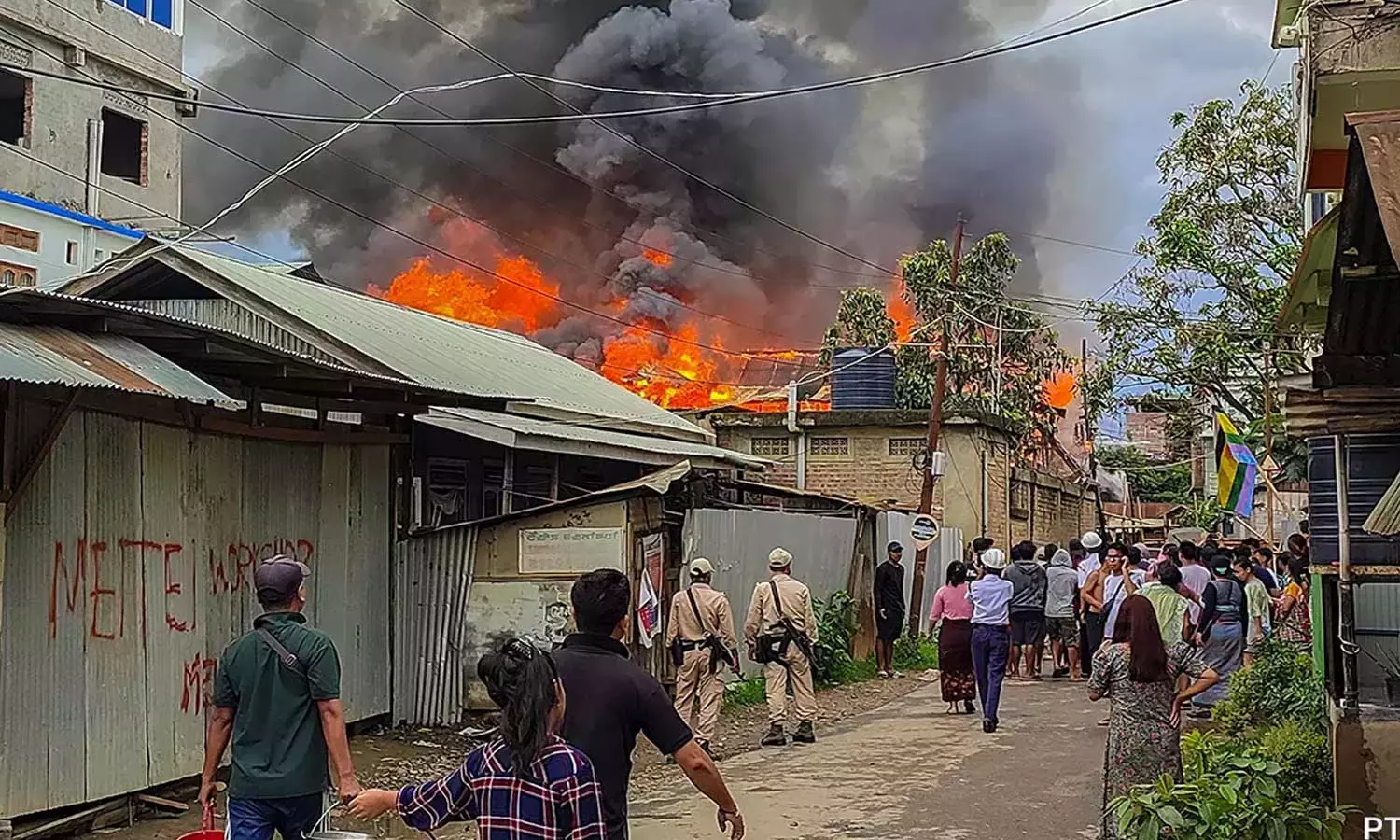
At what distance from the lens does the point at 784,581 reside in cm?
1337

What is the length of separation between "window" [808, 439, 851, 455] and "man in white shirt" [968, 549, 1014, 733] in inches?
594

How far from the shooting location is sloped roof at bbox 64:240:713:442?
13.6 metres

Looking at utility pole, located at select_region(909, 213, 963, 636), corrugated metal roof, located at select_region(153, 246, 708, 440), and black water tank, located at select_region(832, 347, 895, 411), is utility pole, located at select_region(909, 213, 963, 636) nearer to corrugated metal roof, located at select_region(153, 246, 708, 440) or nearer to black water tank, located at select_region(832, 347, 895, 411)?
corrugated metal roof, located at select_region(153, 246, 708, 440)

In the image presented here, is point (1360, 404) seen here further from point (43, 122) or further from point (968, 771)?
point (43, 122)

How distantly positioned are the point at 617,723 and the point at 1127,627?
467cm

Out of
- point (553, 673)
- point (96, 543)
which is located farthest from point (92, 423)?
point (553, 673)

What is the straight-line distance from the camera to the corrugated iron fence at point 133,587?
8.37m

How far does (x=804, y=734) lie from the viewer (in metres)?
13.5

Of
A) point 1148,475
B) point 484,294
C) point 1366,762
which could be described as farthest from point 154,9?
point 1148,475

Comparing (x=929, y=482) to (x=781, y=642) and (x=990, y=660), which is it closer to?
(x=990, y=660)

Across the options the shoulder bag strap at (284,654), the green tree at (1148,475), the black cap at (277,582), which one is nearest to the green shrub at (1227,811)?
the shoulder bag strap at (284,654)

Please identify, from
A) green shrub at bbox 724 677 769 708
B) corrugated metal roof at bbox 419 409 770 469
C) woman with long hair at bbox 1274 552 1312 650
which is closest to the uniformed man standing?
green shrub at bbox 724 677 769 708

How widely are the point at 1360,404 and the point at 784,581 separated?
241 inches

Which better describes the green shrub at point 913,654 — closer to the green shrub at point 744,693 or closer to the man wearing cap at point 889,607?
the man wearing cap at point 889,607
